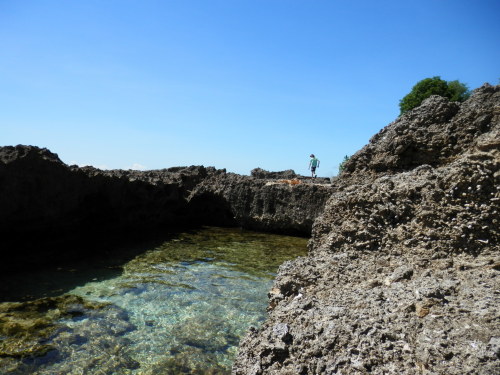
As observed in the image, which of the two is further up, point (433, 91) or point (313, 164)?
point (433, 91)

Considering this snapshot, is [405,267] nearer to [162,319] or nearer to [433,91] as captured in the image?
[162,319]

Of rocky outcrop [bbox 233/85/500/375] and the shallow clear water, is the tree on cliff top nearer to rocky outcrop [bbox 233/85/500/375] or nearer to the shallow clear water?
the shallow clear water

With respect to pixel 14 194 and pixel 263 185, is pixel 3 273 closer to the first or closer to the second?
pixel 14 194

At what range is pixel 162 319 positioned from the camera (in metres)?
4.94

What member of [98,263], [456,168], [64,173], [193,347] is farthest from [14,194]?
[456,168]

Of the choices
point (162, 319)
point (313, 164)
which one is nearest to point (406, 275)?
point (162, 319)

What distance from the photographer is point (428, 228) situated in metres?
3.18

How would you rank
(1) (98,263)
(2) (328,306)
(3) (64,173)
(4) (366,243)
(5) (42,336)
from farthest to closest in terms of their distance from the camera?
1. (3) (64,173)
2. (1) (98,263)
3. (5) (42,336)
4. (4) (366,243)
5. (2) (328,306)

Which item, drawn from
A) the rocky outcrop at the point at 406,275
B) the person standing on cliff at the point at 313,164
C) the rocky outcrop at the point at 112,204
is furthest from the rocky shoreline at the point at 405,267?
the person standing on cliff at the point at 313,164

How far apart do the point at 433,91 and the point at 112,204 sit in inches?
1115

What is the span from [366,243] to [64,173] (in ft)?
29.3

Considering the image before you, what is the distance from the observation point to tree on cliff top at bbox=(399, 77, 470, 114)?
30.0 meters

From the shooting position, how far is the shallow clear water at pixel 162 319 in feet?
12.4

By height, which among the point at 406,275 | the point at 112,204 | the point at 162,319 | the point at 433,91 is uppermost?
the point at 433,91
